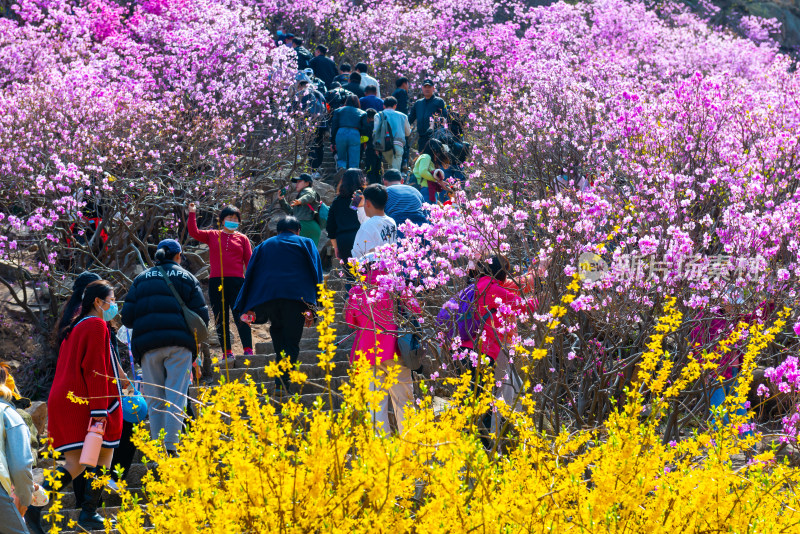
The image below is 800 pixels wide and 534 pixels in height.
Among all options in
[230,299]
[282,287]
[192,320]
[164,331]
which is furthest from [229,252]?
[164,331]

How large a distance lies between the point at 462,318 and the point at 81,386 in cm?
266

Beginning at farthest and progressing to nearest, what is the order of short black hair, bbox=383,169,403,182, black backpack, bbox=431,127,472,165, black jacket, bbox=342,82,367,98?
1. black jacket, bbox=342,82,367,98
2. black backpack, bbox=431,127,472,165
3. short black hair, bbox=383,169,403,182

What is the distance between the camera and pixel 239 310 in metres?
7.89

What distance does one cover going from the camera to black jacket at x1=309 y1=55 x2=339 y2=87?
17672 mm

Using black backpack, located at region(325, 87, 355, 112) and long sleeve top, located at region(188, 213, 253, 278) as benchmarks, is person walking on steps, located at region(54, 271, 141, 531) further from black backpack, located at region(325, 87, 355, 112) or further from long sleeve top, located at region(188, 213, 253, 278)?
black backpack, located at region(325, 87, 355, 112)

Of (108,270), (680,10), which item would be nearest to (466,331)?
(108,270)

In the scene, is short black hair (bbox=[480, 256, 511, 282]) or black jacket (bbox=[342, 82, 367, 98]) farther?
black jacket (bbox=[342, 82, 367, 98])

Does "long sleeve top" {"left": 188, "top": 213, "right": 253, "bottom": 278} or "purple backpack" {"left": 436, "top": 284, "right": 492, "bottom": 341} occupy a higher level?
"purple backpack" {"left": 436, "top": 284, "right": 492, "bottom": 341}

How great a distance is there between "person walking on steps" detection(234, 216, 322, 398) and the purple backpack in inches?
53.9

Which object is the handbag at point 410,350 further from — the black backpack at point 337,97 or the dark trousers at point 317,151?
the black backpack at point 337,97

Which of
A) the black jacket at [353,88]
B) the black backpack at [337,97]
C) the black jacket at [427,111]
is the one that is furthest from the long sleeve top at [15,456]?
the black jacket at [353,88]

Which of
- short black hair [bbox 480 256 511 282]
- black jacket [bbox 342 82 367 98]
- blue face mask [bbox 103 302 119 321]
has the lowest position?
blue face mask [bbox 103 302 119 321]

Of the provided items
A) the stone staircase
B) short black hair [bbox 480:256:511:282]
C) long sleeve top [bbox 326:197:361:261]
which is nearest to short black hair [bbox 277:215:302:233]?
the stone staircase

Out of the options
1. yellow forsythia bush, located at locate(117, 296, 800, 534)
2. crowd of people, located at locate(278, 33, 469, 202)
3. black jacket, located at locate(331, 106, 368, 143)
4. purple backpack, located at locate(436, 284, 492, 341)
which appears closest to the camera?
yellow forsythia bush, located at locate(117, 296, 800, 534)
